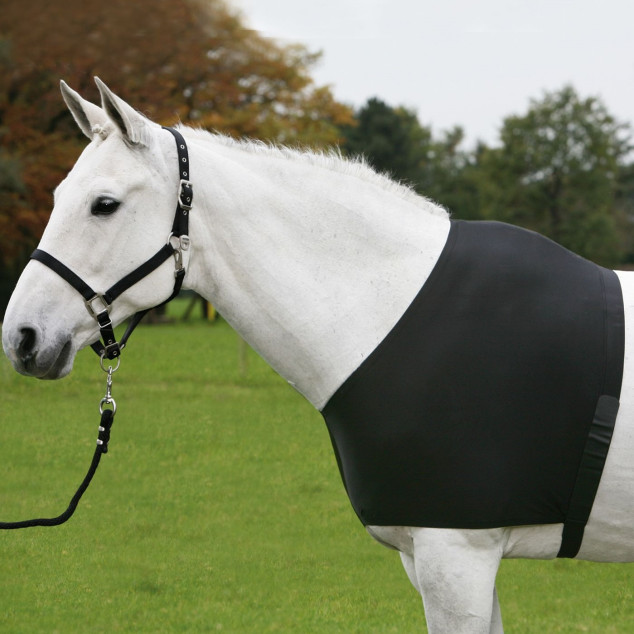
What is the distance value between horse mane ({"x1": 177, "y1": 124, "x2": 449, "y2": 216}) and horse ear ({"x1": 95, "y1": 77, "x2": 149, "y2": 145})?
0.98 feet

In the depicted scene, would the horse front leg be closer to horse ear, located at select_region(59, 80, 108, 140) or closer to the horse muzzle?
the horse muzzle

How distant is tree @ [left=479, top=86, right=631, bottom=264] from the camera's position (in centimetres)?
4550

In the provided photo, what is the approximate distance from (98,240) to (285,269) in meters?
0.70

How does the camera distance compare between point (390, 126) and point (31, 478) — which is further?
point (390, 126)

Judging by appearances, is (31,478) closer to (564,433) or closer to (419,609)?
(419,609)

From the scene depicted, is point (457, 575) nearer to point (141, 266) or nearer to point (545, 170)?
point (141, 266)

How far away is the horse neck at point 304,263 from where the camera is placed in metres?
2.88

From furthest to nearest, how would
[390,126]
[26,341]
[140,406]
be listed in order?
[390,126]
[140,406]
[26,341]

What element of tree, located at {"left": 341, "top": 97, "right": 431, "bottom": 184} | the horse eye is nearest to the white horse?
the horse eye

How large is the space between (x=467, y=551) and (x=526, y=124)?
50.4 metres

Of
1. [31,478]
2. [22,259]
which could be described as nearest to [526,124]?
[22,259]

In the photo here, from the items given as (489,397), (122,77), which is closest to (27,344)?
(489,397)

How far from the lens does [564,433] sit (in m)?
2.78

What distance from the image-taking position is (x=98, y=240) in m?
2.76
